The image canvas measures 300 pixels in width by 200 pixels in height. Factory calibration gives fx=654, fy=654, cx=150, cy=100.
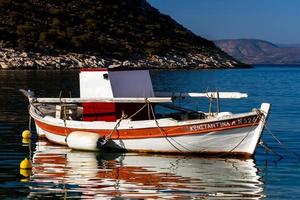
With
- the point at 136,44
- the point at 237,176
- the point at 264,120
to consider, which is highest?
the point at 136,44

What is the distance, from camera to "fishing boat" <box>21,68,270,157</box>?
2416cm

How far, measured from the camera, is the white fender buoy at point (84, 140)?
26.0 meters

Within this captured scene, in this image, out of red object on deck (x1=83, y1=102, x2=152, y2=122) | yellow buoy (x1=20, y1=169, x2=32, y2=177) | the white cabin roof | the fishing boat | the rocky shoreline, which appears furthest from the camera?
the rocky shoreline

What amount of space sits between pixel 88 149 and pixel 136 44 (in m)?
122

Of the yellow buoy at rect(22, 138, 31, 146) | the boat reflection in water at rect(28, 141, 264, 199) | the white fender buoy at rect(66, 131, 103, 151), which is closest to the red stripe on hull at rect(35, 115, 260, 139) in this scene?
the white fender buoy at rect(66, 131, 103, 151)

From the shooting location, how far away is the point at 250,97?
6338cm

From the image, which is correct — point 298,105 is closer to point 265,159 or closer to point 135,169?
point 265,159

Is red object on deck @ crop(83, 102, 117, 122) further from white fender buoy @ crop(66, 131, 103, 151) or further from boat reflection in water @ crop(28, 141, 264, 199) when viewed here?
boat reflection in water @ crop(28, 141, 264, 199)

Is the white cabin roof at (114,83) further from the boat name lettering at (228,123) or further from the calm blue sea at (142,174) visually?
the boat name lettering at (228,123)

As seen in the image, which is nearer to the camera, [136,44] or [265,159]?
[265,159]

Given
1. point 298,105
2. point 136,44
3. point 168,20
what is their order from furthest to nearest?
point 168,20, point 136,44, point 298,105

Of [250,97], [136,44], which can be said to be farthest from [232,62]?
[250,97]

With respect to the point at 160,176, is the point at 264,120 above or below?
above

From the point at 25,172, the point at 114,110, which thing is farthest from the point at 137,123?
the point at 25,172
